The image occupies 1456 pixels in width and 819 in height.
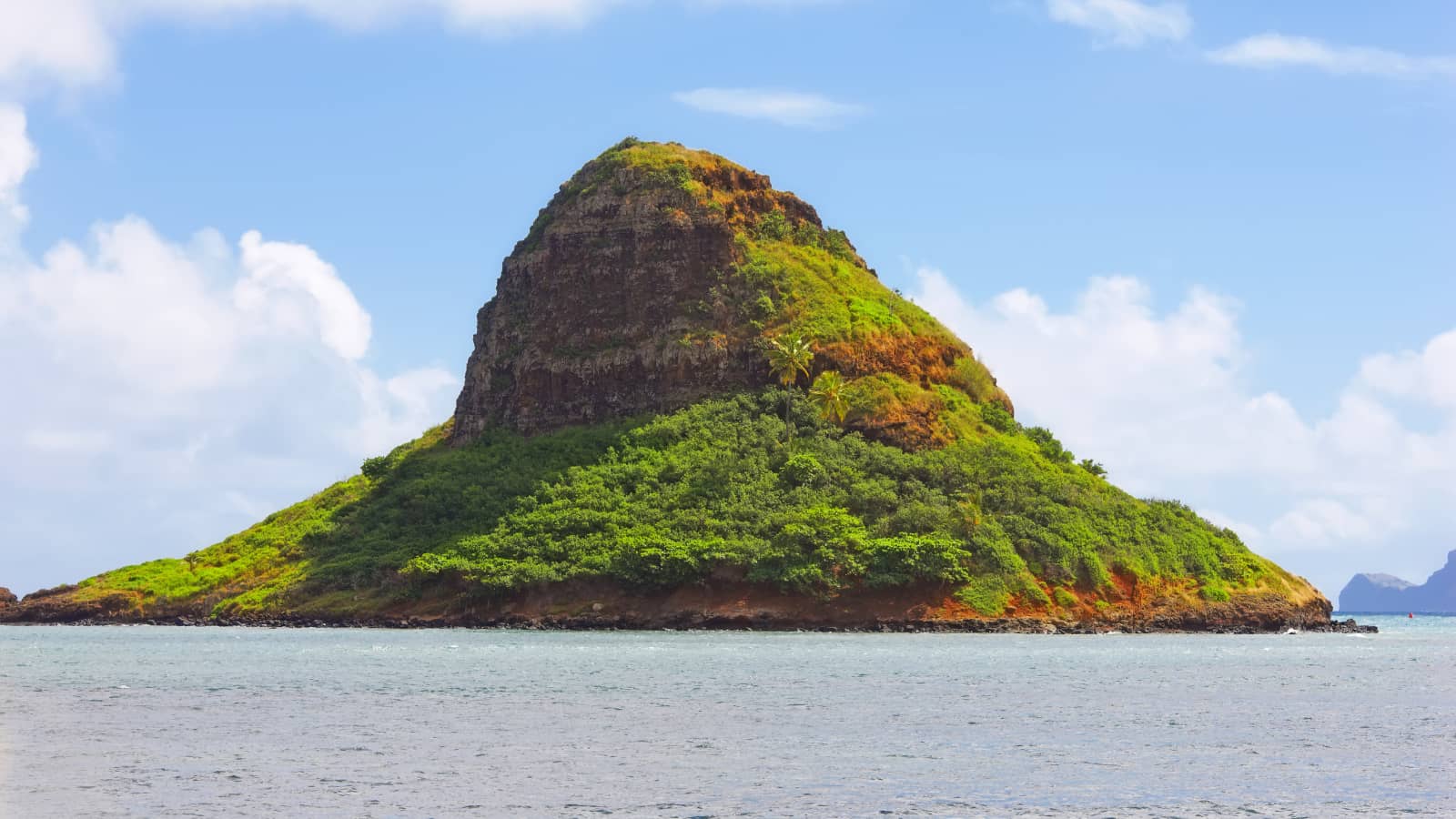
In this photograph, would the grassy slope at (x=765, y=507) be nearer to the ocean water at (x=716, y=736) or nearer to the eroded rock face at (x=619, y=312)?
the eroded rock face at (x=619, y=312)

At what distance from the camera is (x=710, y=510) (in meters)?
115

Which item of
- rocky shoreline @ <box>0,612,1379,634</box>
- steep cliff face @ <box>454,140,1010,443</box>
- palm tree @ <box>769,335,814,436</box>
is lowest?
rocky shoreline @ <box>0,612,1379,634</box>

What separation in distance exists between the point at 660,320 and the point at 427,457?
2666cm

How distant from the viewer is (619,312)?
463 ft

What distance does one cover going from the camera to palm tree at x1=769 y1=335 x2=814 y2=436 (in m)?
125

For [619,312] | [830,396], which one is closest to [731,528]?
[830,396]

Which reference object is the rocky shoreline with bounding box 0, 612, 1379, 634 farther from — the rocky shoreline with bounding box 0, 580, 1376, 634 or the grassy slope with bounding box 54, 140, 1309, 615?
the grassy slope with bounding box 54, 140, 1309, 615

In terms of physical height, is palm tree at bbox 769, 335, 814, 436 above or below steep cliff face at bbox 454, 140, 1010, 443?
below

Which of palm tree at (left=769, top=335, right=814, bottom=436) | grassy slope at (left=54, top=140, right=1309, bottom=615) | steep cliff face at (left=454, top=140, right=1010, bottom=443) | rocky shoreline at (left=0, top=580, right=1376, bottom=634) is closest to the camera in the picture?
rocky shoreline at (left=0, top=580, right=1376, bottom=634)

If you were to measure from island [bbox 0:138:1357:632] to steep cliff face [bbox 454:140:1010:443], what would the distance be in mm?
283

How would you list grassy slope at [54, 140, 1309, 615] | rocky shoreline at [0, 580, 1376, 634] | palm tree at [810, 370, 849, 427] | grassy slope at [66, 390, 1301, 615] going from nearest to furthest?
1. rocky shoreline at [0, 580, 1376, 634]
2. grassy slope at [66, 390, 1301, 615]
3. grassy slope at [54, 140, 1309, 615]
4. palm tree at [810, 370, 849, 427]

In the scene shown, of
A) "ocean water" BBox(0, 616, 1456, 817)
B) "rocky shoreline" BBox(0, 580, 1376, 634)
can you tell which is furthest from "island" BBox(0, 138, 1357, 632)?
"ocean water" BBox(0, 616, 1456, 817)

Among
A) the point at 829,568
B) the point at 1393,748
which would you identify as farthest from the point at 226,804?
the point at 829,568

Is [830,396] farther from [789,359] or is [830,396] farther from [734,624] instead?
[734,624]
